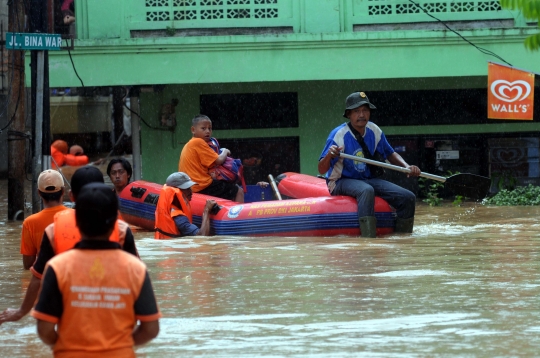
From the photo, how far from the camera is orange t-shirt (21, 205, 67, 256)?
21.2ft

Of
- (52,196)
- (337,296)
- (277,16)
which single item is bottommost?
(337,296)

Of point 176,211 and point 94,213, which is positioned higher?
point 94,213

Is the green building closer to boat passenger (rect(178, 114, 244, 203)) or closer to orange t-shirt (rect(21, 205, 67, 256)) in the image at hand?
boat passenger (rect(178, 114, 244, 203))

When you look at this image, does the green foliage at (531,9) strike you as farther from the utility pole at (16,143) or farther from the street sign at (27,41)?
the utility pole at (16,143)

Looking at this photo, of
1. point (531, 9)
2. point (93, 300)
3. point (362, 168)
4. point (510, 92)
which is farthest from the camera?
point (510, 92)

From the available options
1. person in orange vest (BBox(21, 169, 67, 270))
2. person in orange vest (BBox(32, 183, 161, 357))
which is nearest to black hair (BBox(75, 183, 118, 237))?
person in orange vest (BBox(32, 183, 161, 357))

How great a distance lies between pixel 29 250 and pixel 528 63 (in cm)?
1210

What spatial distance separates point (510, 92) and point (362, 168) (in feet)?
20.1

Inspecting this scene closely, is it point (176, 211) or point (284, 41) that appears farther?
point (284, 41)

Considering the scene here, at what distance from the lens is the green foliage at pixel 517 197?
16562 millimetres

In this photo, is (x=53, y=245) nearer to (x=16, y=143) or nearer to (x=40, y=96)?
(x=40, y=96)

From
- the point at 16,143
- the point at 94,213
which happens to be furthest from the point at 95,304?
the point at 16,143

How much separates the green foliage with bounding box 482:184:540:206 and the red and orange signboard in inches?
54.7

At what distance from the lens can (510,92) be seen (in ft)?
54.2
